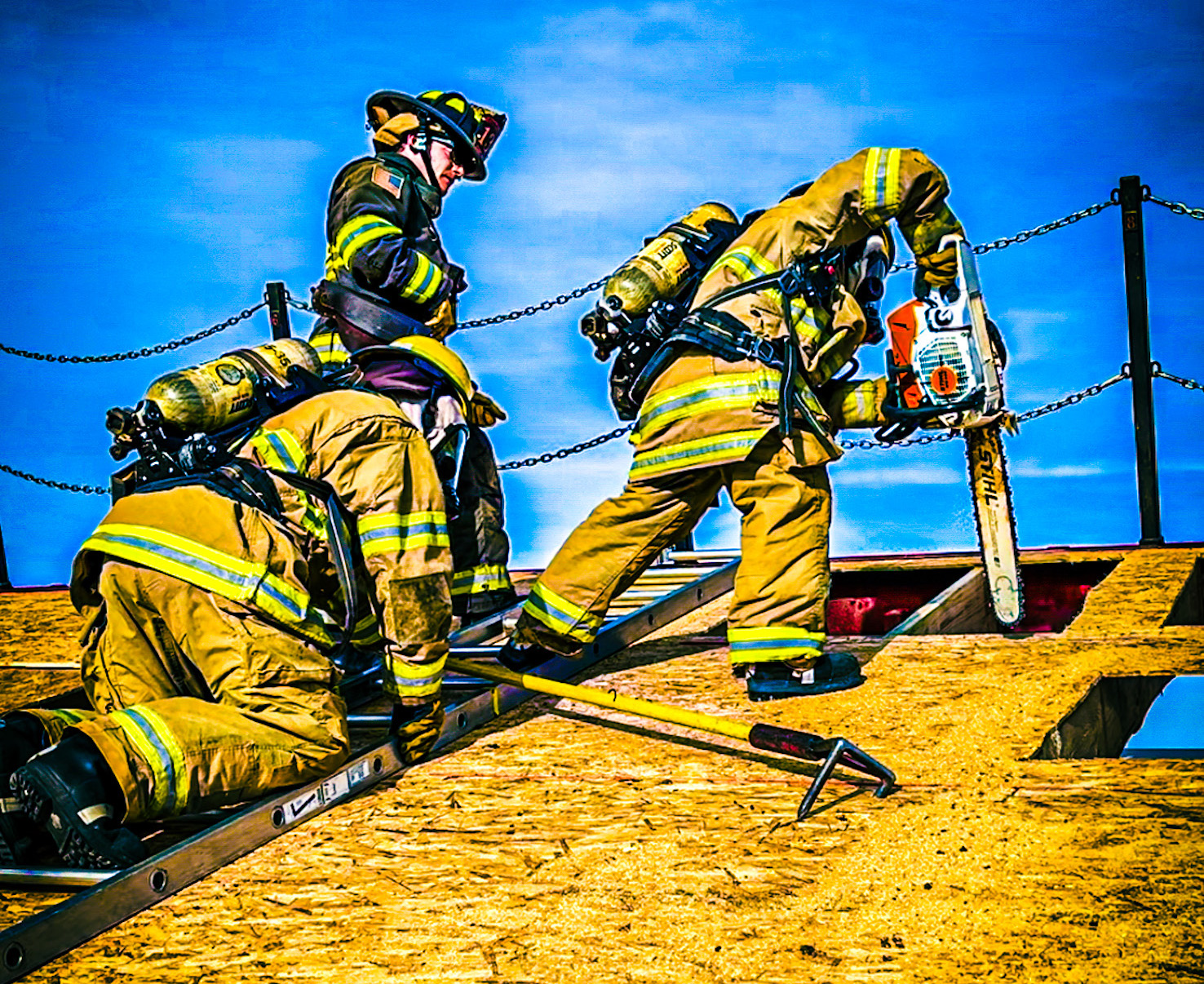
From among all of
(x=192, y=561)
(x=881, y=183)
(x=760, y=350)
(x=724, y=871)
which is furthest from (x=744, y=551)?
(x=192, y=561)

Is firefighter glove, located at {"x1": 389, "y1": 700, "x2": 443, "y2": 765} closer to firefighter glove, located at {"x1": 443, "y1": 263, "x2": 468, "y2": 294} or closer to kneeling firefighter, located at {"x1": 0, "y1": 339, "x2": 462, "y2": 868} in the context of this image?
kneeling firefighter, located at {"x1": 0, "y1": 339, "x2": 462, "y2": 868}

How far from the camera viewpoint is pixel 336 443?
11.8ft

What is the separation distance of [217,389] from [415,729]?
1.11 meters

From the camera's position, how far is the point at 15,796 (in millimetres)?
2977

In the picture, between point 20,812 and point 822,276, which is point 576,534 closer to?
point 822,276

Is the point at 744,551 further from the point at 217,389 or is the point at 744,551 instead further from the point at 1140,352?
the point at 1140,352

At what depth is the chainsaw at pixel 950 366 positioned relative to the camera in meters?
4.68

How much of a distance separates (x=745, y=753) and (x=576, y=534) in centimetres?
117

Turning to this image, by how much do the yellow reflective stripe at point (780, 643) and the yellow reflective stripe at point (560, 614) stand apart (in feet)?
2.03

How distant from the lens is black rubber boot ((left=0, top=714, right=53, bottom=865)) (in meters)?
3.02

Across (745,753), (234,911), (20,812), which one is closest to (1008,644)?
(745,753)

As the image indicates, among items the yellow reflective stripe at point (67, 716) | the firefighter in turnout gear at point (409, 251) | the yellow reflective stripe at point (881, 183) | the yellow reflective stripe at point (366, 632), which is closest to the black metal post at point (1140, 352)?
the yellow reflective stripe at point (881, 183)

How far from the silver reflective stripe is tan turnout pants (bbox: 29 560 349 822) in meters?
0.10

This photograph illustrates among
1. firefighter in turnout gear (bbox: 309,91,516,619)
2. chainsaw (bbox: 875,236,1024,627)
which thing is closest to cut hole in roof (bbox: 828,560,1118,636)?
chainsaw (bbox: 875,236,1024,627)
